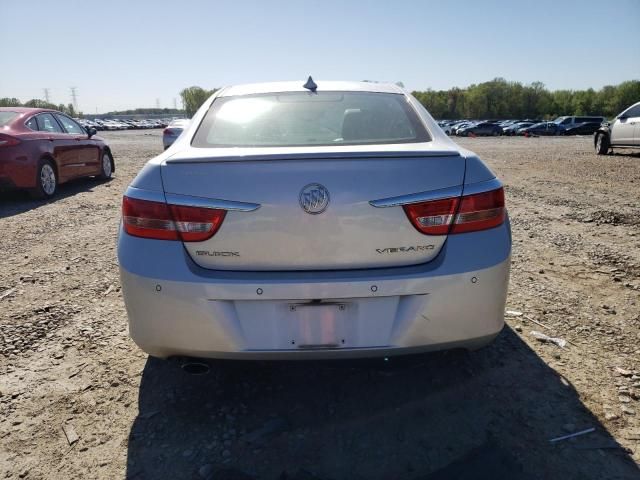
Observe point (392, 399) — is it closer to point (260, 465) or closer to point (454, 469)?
point (454, 469)

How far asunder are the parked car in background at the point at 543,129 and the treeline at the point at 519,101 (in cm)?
5395

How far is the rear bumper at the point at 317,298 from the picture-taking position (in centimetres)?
194

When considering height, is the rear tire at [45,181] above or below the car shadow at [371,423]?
above

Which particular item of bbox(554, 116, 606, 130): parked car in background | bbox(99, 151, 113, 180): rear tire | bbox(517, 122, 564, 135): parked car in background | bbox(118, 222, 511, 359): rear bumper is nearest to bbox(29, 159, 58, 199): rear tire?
bbox(99, 151, 113, 180): rear tire

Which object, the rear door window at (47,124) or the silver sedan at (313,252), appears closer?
the silver sedan at (313,252)

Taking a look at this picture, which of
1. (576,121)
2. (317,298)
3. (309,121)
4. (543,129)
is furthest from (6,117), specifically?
(576,121)

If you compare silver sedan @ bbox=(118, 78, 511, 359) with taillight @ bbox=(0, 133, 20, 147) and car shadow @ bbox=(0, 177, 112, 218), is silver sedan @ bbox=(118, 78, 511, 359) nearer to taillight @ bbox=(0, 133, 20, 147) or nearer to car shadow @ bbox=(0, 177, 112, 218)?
car shadow @ bbox=(0, 177, 112, 218)

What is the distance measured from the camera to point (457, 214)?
2021 mm

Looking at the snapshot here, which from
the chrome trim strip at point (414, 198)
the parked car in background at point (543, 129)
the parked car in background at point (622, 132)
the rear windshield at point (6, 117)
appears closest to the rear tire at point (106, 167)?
the rear windshield at point (6, 117)

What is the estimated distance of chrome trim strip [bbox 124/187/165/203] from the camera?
2021mm

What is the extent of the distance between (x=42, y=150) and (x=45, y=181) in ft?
1.73

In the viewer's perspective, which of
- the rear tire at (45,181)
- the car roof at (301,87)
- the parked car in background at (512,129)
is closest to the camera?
the car roof at (301,87)

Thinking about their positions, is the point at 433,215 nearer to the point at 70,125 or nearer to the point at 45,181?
the point at 45,181

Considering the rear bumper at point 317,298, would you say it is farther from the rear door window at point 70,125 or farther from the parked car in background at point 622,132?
the parked car in background at point 622,132
